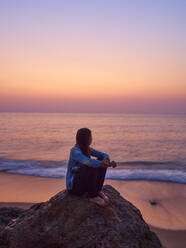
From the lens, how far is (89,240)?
3.40 meters

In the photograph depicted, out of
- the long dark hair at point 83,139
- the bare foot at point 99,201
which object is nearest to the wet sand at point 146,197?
the bare foot at point 99,201

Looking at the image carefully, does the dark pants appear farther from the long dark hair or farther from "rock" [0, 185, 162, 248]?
the long dark hair

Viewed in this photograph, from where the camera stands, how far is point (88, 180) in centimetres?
359

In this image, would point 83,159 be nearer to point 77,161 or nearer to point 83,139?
point 77,161

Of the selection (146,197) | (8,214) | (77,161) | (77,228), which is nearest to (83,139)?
(77,161)

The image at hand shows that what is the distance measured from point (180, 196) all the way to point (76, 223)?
6.85 m

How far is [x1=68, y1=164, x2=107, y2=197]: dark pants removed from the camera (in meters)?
3.53

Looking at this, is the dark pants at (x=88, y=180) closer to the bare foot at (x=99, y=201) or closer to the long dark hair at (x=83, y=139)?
the bare foot at (x=99, y=201)

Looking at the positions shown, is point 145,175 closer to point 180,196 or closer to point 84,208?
point 180,196

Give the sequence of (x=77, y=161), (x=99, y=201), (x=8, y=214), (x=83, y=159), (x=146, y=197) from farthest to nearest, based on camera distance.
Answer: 1. (x=146, y=197)
2. (x=8, y=214)
3. (x=99, y=201)
4. (x=77, y=161)
5. (x=83, y=159)

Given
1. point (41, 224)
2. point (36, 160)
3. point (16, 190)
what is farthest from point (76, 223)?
point (36, 160)

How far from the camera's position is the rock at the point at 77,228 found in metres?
3.45

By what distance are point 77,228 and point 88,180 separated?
73 cm

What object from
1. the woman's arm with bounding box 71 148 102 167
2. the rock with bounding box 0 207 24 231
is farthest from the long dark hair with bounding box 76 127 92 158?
the rock with bounding box 0 207 24 231
